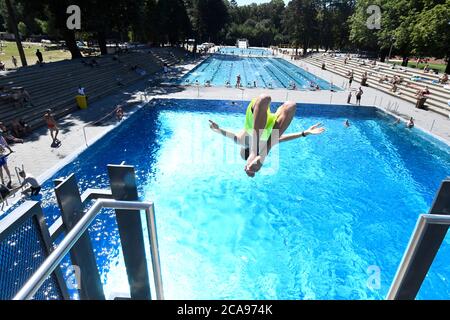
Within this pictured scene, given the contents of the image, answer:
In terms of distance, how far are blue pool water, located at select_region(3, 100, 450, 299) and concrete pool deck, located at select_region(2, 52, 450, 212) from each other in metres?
0.72

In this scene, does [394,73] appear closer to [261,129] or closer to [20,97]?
[261,129]

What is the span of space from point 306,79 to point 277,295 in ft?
100

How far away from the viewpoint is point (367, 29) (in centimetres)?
4400

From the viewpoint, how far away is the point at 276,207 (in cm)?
1091

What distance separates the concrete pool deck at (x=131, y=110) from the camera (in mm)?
11077

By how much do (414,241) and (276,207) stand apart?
30.6 feet

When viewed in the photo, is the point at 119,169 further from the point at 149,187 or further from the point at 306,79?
the point at 306,79

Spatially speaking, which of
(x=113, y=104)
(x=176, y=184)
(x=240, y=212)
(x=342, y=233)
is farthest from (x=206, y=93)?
(x=342, y=233)

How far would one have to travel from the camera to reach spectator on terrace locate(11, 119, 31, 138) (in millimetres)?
12836

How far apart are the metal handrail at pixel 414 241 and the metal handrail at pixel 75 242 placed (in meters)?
1.56

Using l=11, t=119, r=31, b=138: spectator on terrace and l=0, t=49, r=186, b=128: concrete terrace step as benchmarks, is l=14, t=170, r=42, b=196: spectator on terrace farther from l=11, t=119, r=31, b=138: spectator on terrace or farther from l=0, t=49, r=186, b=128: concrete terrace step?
l=0, t=49, r=186, b=128: concrete terrace step

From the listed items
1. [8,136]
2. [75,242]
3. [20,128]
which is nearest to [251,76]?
[20,128]

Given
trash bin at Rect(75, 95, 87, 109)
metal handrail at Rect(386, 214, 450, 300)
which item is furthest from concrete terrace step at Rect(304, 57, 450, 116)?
trash bin at Rect(75, 95, 87, 109)

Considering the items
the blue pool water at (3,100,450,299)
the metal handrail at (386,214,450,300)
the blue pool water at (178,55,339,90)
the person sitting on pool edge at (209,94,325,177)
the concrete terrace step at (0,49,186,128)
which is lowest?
the blue pool water at (3,100,450,299)
